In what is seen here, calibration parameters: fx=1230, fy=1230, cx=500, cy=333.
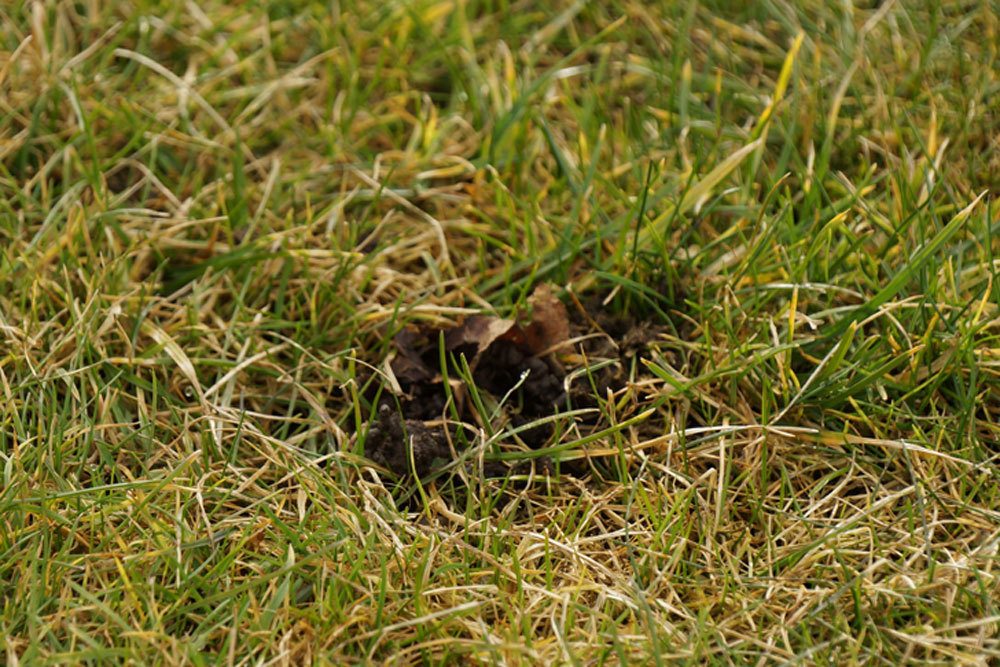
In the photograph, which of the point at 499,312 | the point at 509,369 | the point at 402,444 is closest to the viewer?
the point at 402,444

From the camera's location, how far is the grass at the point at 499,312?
85.9 inches

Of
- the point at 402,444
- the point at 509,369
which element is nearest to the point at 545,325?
the point at 509,369

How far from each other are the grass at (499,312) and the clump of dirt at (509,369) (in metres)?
0.05

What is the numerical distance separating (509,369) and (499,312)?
0.57 feet

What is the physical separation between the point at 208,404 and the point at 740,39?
6.02ft

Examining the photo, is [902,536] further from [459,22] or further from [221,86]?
[221,86]

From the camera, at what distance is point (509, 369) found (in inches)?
104

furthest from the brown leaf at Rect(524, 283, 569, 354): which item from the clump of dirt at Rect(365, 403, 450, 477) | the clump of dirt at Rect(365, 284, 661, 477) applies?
the clump of dirt at Rect(365, 403, 450, 477)

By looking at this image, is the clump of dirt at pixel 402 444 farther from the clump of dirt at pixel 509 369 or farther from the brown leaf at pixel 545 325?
the brown leaf at pixel 545 325

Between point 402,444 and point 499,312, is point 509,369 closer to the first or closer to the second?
point 499,312

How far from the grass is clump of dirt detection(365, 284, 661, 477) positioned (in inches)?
1.8

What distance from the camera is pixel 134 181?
3.09 metres

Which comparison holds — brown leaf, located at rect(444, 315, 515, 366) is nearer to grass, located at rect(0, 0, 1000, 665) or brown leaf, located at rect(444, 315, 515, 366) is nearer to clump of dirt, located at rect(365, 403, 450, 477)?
grass, located at rect(0, 0, 1000, 665)

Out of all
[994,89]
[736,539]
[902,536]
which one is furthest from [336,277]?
[994,89]
